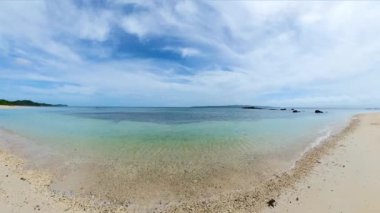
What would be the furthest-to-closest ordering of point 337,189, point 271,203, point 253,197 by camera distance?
1. point 337,189
2. point 253,197
3. point 271,203

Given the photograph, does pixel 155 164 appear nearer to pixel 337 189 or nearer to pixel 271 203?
pixel 271 203

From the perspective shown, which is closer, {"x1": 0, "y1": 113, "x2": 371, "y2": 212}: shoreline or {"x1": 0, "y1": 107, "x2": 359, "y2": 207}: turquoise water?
{"x1": 0, "y1": 113, "x2": 371, "y2": 212}: shoreline

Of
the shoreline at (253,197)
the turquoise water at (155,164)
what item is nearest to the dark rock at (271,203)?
the shoreline at (253,197)

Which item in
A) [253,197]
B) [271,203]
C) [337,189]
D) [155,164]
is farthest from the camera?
[155,164]

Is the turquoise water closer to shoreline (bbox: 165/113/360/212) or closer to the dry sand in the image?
shoreline (bbox: 165/113/360/212)

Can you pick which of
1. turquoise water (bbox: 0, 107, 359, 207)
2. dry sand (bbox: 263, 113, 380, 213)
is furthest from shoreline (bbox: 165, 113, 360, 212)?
turquoise water (bbox: 0, 107, 359, 207)

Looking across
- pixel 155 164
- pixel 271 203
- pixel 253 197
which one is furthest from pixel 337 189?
pixel 155 164

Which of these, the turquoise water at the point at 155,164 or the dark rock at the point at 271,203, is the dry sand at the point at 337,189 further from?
the turquoise water at the point at 155,164

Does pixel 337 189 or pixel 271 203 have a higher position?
pixel 337 189

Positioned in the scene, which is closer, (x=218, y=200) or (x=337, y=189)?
(x=218, y=200)

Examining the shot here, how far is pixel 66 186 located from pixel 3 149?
1043 cm

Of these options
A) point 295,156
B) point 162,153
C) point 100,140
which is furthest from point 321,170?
point 100,140

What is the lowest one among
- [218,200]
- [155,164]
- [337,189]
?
[218,200]

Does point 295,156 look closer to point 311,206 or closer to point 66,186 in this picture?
point 311,206
